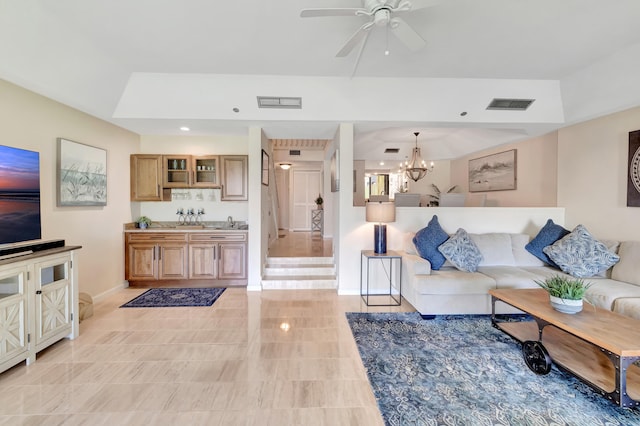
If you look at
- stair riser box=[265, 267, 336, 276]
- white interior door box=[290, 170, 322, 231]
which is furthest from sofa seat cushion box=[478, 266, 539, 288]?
white interior door box=[290, 170, 322, 231]

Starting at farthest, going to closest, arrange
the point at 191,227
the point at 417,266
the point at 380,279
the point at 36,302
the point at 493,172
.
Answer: the point at 493,172 < the point at 191,227 < the point at 380,279 < the point at 417,266 < the point at 36,302

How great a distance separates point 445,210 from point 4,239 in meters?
5.15

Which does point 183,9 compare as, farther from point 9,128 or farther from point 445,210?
point 445,210

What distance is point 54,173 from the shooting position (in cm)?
326

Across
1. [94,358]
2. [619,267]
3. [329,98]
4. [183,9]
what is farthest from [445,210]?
[94,358]

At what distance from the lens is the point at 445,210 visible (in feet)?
14.2

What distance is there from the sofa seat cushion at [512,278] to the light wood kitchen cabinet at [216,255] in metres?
3.55

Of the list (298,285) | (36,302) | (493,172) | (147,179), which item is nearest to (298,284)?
(298,285)

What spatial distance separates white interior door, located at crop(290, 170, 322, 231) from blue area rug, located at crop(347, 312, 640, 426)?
726 cm

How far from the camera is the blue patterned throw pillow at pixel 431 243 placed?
3.64m

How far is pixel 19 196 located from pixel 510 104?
19.5ft

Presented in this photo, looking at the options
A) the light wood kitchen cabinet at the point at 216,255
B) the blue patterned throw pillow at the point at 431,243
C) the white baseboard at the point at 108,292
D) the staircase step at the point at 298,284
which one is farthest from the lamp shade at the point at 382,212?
the white baseboard at the point at 108,292

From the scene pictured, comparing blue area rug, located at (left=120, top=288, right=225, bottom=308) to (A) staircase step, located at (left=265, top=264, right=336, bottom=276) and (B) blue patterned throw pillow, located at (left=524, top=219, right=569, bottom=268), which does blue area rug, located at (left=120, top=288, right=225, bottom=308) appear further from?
(B) blue patterned throw pillow, located at (left=524, top=219, right=569, bottom=268)

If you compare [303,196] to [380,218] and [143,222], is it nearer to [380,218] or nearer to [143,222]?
[143,222]
